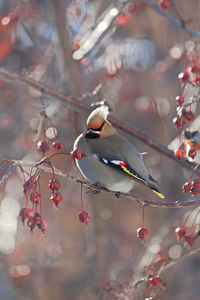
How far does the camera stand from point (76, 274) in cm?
660

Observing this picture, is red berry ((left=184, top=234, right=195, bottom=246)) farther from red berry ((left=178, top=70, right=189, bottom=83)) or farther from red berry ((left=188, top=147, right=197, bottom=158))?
red berry ((left=178, top=70, right=189, bottom=83))

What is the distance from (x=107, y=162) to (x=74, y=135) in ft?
6.09

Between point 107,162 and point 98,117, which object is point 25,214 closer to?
point 107,162

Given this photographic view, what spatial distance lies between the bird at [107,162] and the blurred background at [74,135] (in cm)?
146

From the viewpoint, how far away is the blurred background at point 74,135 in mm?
5441

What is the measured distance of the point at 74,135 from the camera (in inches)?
208

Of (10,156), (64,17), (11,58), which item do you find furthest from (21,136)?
(64,17)

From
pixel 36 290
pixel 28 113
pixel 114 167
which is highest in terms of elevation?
pixel 28 113

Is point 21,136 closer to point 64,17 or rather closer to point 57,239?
point 57,239

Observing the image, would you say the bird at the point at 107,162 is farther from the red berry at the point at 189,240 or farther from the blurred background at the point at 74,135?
the blurred background at the point at 74,135

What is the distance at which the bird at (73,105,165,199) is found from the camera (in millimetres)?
3412

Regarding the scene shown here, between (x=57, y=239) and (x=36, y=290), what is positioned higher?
(x=57, y=239)

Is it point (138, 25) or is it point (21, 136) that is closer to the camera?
point (21, 136)

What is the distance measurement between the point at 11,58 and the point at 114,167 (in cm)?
345
